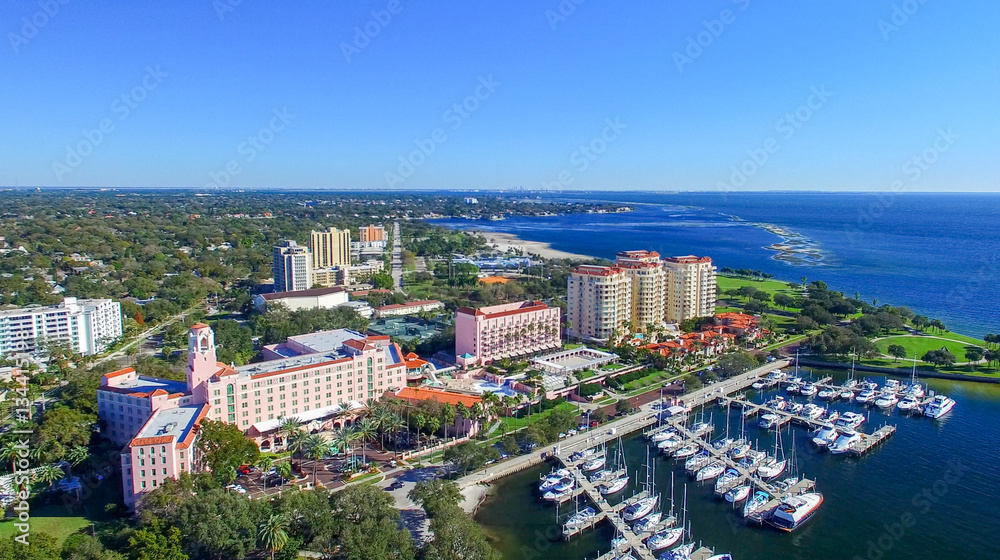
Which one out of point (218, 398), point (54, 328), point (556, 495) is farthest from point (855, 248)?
point (54, 328)

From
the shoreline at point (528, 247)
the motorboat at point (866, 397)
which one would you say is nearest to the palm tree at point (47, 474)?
the motorboat at point (866, 397)

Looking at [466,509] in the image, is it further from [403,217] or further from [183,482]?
[403,217]

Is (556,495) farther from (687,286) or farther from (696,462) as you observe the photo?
(687,286)

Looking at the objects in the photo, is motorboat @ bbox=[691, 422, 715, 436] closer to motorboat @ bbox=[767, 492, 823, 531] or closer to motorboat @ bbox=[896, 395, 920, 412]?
motorboat @ bbox=[767, 492, 823, 531]

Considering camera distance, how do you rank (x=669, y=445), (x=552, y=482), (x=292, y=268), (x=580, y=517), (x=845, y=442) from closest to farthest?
(x=580, y=517), (x=552, y=482), (x=669, y=445), (x=845, y=442), (x=292, y=268)

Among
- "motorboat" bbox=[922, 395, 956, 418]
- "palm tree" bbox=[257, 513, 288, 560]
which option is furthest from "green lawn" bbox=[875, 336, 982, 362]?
"palm tree" bbox=[257, 513, 288, 560]

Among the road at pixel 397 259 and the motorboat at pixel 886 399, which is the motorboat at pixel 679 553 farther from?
the road at pixel 397 259
